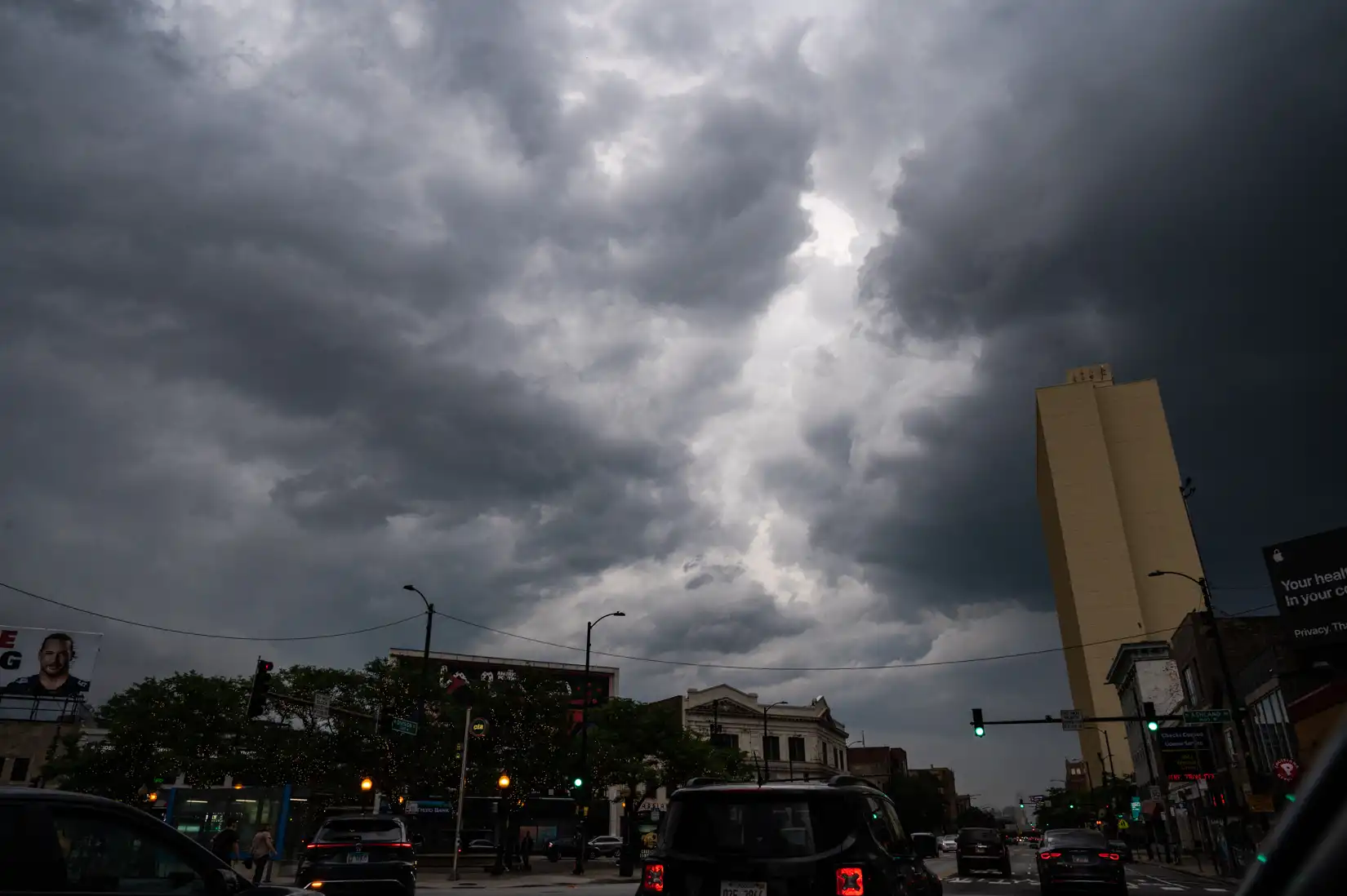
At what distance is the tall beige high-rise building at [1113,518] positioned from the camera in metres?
93.8

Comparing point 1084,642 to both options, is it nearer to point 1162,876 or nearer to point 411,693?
point 1162,876

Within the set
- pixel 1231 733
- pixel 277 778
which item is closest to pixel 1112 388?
pixel 1231 733

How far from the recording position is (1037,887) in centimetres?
2634

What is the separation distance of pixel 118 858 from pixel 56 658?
83127 millimetres

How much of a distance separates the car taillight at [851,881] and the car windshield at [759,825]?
0.74 feet

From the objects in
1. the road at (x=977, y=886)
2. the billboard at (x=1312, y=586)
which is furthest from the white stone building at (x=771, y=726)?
the billboard at (x=1312, y=586)

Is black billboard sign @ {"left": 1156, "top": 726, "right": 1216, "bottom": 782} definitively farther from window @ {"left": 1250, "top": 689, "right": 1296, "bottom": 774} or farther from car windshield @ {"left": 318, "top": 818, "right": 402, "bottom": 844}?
car windshield @ {"left": 318, "top": 818, "right": 402, "bottom": 844}

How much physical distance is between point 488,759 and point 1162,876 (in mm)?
35305

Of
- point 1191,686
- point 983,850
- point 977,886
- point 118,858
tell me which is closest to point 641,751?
point 983,850

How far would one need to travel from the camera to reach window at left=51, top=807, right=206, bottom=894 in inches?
198

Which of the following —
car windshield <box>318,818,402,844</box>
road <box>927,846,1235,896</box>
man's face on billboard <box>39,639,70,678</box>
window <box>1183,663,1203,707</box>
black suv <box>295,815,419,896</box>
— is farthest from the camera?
man's face on billboard <box>39,639,70,678</box>

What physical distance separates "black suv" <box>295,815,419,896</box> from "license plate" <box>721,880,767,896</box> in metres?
9.90

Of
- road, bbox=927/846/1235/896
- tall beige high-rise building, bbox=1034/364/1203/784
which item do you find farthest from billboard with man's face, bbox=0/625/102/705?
tall beige high-rise building, bbox=1034/364/1203/784

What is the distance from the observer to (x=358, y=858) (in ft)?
47.1
